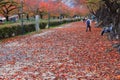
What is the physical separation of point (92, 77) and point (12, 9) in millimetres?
48530

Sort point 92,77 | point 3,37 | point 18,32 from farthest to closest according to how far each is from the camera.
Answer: point 18,32 → point 3,37 → point 92,77

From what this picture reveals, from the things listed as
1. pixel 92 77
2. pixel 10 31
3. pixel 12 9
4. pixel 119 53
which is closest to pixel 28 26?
pixel 10 31

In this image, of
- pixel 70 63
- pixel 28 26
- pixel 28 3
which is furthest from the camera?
pixel 28 3

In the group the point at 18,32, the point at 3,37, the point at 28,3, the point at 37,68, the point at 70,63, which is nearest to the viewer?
the point at 37,68

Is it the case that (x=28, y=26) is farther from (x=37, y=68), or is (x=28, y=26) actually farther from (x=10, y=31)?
(x=37, y=68)

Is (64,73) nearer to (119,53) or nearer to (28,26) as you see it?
(119,53)

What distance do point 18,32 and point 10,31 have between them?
12.0ft

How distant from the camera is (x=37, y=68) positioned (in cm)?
1338

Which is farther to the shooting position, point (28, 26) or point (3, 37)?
point (28, 26)

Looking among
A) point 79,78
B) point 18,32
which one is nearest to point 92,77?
point 79,78

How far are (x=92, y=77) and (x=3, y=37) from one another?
2299 cm

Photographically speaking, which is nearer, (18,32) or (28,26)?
(18,32)

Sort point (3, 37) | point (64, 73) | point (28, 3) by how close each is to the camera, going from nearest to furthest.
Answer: point (64, 73) < point (3, 37) < point (28, 3)

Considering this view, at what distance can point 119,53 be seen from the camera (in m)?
16.9
